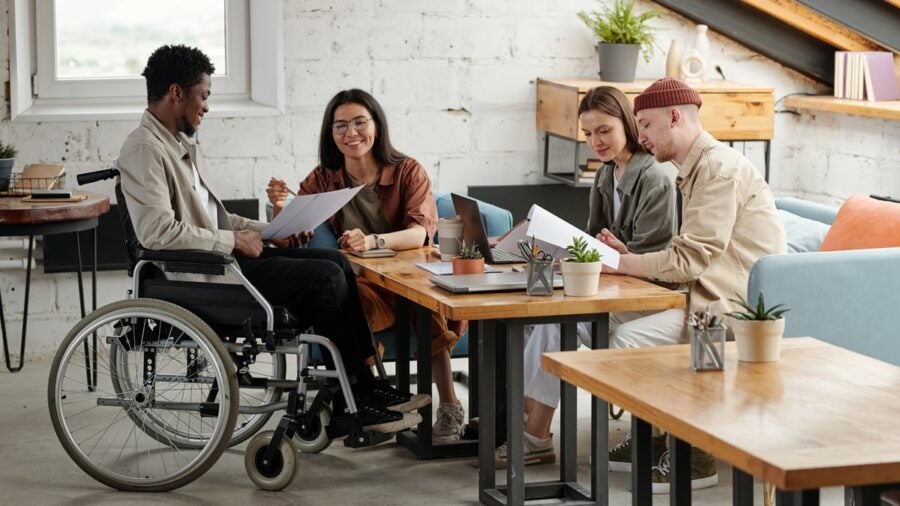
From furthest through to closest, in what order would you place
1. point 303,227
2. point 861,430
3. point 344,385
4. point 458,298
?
point 303,227, point 344,385, point 458,298, point 861,430

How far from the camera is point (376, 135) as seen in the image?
420 cm

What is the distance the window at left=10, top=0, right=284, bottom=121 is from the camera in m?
5.23

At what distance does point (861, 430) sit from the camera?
193cm

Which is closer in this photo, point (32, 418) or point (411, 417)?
point (411, 417)

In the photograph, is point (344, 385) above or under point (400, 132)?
under

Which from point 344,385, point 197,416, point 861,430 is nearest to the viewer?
point 861,430

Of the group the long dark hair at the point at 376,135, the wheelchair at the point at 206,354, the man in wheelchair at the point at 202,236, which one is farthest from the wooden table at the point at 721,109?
the wheelchair at the point at 206,354

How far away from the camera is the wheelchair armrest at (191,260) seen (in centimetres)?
354

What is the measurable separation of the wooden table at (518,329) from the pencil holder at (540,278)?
0.8 inches

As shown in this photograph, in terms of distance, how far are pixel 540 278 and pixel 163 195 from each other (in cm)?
109

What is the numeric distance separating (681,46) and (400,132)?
1276mm

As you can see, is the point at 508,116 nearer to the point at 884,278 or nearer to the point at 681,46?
the point at 681,46

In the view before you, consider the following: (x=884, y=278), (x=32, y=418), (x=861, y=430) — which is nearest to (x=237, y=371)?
(x=32, y=418)

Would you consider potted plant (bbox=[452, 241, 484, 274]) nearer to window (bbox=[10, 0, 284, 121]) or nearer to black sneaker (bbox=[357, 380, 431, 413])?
black sneaker (bbox=[357, 380, 431, 413])
